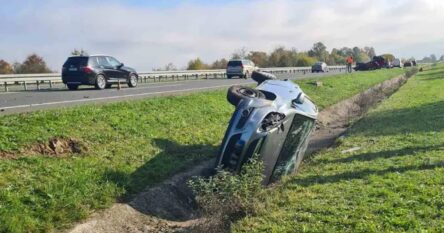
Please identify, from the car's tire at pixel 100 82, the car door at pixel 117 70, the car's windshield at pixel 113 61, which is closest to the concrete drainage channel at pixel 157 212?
the car's tire at pixel 100 82

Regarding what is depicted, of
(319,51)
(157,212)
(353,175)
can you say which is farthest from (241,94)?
(319,51)

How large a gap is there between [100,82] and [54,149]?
13.0 metres

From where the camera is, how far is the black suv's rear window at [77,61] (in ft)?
67.5

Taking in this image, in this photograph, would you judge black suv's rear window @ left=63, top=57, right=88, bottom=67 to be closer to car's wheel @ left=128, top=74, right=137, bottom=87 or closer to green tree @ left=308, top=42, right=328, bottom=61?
car's wheel @ left=128, top=74, right=137, bottom=87

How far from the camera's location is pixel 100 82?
67.8ft

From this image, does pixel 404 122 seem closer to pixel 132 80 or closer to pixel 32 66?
pixel 132 80

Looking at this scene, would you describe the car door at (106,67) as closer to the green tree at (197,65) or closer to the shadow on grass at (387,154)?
the shadow on grass at (387,154)

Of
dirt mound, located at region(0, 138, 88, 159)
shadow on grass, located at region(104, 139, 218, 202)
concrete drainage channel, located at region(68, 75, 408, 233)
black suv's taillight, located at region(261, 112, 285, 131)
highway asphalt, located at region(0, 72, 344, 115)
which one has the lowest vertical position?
concrete drainage channel, located at region(68, 75, 408, 233)

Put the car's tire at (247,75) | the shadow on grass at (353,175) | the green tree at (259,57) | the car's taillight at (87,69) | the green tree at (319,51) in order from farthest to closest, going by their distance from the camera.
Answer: the green tree at (319,51)
the green tree at (259,57)
the car's tire at (247,75)
the car's taillight at (87,69)
the shadow on grass at (353,175)

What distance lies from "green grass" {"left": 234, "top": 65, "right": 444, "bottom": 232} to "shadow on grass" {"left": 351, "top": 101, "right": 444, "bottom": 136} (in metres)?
0.77

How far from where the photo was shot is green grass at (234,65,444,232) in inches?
206

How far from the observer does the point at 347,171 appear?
770 centimetres

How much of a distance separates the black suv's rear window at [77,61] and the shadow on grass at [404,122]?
12394 mm

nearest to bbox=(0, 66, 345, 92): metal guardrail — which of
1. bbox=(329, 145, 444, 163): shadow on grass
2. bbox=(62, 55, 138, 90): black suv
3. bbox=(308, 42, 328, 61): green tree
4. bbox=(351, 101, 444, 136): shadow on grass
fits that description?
bbox=(62, 55, 138, 90): black suv
